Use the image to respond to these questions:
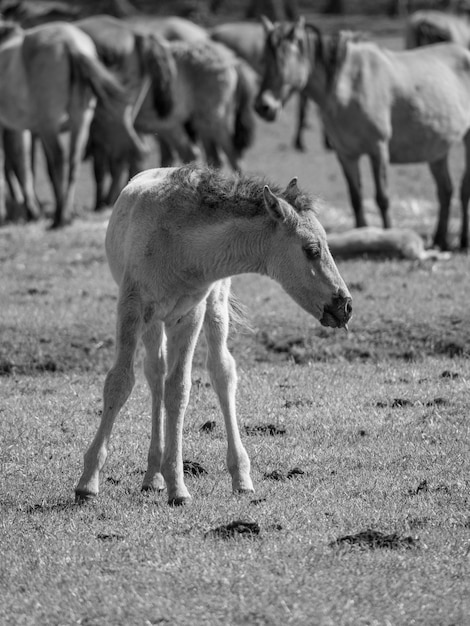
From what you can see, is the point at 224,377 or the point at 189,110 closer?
the point at 224,377

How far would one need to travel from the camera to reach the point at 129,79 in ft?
61.3

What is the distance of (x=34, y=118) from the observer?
17.4 meters

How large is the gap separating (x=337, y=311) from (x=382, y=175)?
9.42 meters

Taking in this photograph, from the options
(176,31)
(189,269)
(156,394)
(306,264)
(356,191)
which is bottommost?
(176,31)

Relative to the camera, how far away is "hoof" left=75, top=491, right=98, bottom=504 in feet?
22.1

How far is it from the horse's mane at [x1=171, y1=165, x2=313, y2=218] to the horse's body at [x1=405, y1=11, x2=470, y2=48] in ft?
53.6

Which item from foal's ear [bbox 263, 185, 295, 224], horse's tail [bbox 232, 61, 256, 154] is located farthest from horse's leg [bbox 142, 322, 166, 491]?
horse's tail [bbox 232, 61, 256, 154]

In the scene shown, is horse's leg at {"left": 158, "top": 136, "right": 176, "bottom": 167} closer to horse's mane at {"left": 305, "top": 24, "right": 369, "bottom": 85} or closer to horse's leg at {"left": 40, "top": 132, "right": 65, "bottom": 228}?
horse's leg at {"left": 40, "top": 132, "right": 65, "bottom": 228}

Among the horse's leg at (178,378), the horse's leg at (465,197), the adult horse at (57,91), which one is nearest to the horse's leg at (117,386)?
the horse's leg at (178,378)

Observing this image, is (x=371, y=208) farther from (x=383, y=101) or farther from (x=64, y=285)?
(x=64, y=285)

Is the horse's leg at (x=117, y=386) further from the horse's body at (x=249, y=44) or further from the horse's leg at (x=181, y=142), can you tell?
the horse's body at (x=249, y=44)

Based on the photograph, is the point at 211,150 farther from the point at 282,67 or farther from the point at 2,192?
the point at 282,67

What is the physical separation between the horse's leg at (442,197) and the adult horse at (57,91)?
14.9 feet

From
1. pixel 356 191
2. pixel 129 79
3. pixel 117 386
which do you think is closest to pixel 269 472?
pixel 117 386
